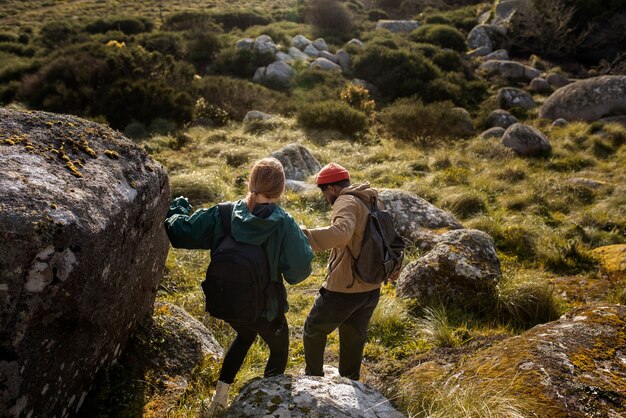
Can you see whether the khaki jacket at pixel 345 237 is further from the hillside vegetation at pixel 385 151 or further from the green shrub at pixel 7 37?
the green shrub at pixel 7 37

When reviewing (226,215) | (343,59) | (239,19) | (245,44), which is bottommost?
(239,19)

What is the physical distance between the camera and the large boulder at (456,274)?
14.6 feet

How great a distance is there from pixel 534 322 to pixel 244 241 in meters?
3.43

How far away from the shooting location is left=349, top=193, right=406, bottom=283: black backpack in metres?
2.63

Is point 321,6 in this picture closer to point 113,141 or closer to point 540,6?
point 540,6

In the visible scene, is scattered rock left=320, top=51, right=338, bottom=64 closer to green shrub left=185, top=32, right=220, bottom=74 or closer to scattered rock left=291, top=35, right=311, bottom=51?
scattered rock left=291, top=35, right=311, bottom=51

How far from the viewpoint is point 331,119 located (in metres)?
12.3

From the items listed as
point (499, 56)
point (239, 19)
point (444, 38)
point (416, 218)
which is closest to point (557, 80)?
point (499, 56)

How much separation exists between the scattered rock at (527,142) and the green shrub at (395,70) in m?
6.15

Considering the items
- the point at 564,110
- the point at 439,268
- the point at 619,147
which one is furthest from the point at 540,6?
the point at 439,268

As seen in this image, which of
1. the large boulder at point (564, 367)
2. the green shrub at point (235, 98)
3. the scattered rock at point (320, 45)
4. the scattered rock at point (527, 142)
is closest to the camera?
the large boulder at point (564, 367)

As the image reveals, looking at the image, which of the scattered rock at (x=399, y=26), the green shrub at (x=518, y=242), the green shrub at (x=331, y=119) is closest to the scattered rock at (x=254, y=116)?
the green shrub at (x=331, y=119)

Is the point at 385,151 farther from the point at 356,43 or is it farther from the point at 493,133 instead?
the point at 356,43

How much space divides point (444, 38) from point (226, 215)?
80.2ft
